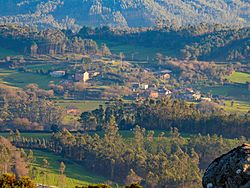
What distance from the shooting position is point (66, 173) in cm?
3978

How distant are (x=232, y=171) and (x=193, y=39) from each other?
10227cm

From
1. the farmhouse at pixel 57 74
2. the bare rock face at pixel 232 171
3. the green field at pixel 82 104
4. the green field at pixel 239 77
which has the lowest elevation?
the green field at pixel 82 104

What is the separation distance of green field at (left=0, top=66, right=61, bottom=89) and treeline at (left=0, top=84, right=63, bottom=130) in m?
8.84

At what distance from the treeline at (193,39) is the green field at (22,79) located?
84.5ft

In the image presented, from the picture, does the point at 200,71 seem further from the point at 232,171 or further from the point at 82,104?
the point at 232,171

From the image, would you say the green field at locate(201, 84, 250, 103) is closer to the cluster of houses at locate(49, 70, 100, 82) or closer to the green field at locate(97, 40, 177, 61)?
the cluster of houses at locate(49, 70, 100, 82)

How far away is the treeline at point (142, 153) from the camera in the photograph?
3762 cm

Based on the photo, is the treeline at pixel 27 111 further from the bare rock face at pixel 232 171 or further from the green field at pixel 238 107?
the bare rock face at pixel 232 171

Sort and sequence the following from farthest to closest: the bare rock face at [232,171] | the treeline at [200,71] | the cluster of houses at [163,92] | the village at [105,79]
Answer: the treeline at [200,71], the village at [105,79], the cluster of houses at [163,92], the bare rock face at [232,171]

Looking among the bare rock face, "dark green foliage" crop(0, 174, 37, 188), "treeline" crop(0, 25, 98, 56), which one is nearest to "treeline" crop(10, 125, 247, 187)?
"dark green foliage" crop(0, 174, 37, 188)

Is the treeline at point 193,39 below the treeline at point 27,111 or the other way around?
the other way around

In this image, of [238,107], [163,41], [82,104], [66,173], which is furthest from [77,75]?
[66,173]

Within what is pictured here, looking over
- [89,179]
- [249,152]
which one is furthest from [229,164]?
[89,179]

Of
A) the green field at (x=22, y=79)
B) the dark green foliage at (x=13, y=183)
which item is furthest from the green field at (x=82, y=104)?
the dark green foliage at (x=13, y=183)
